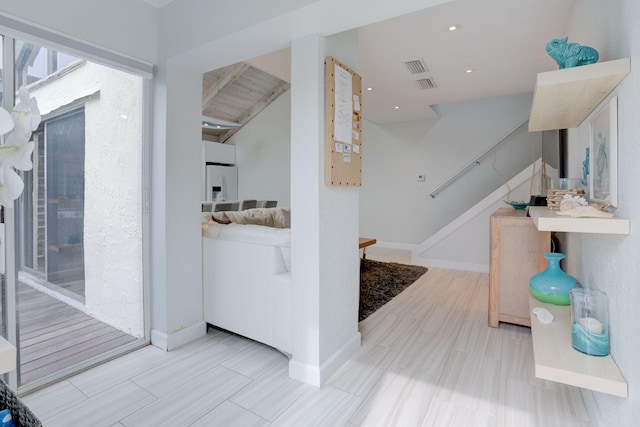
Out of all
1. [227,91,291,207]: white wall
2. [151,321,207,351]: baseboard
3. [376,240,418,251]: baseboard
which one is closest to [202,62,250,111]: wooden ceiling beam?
[227,91,291,207]: white wall

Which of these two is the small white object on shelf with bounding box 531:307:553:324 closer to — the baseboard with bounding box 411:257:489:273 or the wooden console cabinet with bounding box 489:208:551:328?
the wooden console cabinet with bounding box 489:208:551:328

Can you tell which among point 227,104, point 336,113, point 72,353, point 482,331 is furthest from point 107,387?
point 227,104

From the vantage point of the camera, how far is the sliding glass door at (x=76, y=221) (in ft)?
6.39

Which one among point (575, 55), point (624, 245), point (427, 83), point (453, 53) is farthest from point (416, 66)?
point (624, 245)

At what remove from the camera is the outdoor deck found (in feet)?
6.42

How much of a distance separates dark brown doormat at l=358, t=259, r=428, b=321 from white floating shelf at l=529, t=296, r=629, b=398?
1.71m

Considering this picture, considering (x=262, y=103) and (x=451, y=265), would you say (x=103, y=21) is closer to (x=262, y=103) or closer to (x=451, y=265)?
(x=451, y=265)

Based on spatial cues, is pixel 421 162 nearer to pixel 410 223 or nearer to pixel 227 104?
pixel 410 223

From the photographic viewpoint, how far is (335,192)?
2082 mm

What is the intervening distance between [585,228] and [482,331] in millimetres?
1806

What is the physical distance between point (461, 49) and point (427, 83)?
36.7 inches

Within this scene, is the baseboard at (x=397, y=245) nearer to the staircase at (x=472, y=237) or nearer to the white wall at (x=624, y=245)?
the staircase at (x=472, y=237)

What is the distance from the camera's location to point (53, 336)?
216cm

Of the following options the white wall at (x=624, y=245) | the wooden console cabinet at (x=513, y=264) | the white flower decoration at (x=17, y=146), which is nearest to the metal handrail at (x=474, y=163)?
the wooden console cabinet at (x=513, y=264)
